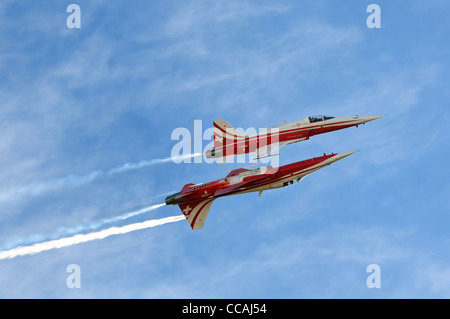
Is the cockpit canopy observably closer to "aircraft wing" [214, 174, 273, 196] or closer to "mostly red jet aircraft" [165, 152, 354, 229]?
"mostly red jet aircraft" [165, 152, 354, 229]

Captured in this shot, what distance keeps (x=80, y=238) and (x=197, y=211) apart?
43.4ft

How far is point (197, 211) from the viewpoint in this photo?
9375 cm

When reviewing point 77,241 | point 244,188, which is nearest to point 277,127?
point 244,188

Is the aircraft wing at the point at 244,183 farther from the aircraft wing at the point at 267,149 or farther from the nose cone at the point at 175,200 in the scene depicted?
the aircraft wing at the point at 267,149

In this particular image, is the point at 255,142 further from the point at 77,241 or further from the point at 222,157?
the point at 77,241

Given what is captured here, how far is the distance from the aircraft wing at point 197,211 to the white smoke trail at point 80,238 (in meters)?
1.17

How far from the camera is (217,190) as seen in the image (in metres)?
92.3

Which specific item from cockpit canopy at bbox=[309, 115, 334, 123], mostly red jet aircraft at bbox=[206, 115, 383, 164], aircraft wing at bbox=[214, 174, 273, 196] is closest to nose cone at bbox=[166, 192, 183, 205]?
aircraft wing at bbox=[214, 174, 273, 196]

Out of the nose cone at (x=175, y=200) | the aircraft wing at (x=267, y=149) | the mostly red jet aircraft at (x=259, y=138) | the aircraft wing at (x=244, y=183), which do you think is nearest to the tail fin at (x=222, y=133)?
the mostly red jet aircraft at (x=259, y=138)

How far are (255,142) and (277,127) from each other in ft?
10.7

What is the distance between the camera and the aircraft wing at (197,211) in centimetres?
9362

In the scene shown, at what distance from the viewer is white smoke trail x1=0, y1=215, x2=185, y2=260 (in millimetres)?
88250

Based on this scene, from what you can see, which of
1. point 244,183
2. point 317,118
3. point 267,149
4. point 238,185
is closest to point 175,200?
point 238,185

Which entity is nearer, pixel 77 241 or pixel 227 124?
pixel 77 241
